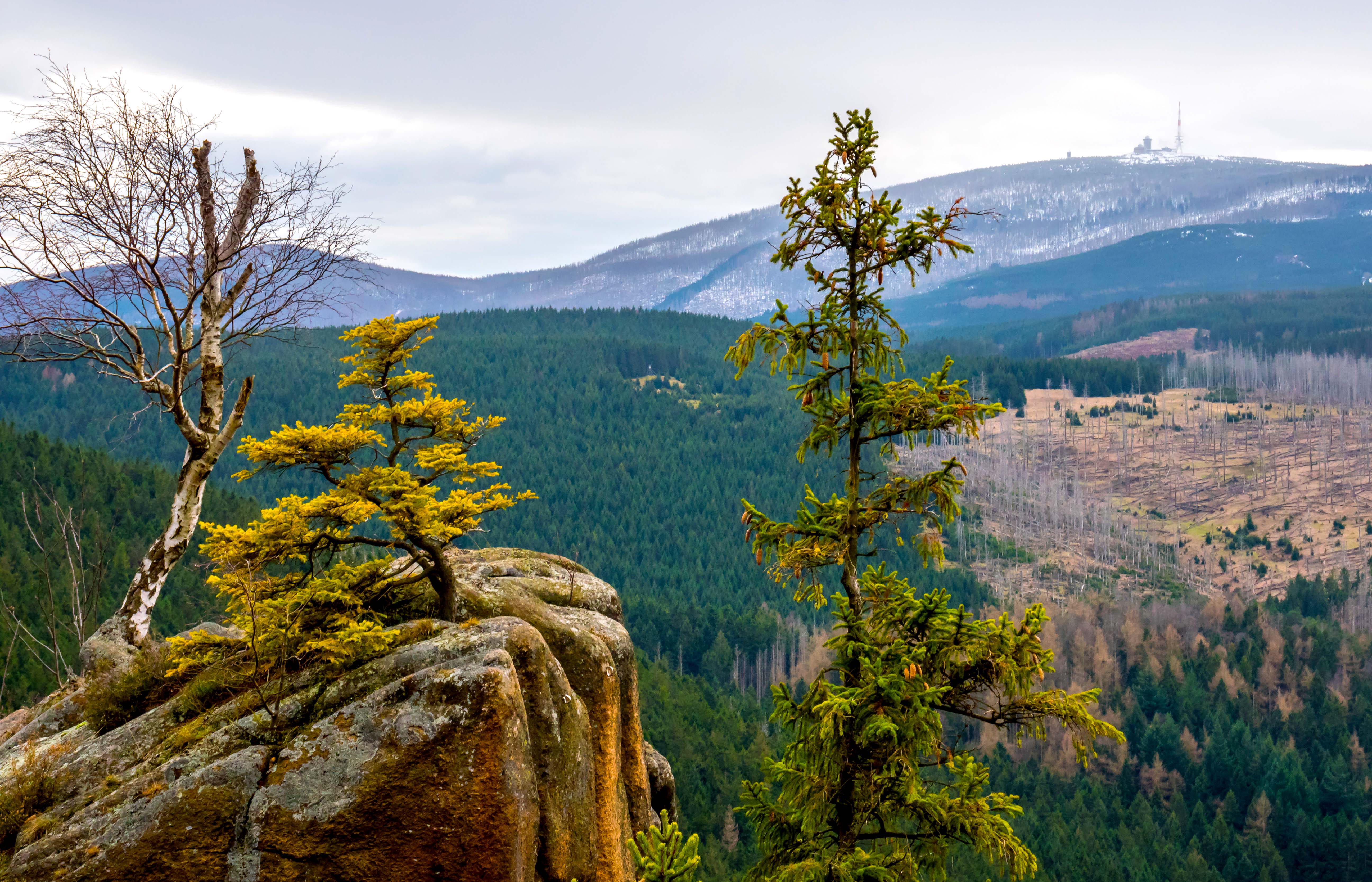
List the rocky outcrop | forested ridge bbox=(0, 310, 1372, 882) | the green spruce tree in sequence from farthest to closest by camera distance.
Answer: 1. forested ridge bbox=(0, 310, 1372, 882)
2. the green spruce tree
3. the rocky outcrop

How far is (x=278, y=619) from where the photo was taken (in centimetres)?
1401

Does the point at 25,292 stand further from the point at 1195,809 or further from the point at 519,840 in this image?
the point at 1195,809

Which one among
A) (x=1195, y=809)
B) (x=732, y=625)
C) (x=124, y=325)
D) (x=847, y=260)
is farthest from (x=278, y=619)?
(x=732, y=625)

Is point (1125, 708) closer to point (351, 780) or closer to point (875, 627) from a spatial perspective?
point (875, 627)

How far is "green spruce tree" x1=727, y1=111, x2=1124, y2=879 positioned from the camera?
12.9m

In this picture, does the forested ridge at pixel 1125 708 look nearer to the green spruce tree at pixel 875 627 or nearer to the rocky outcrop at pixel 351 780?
the rocky outcrop at pixel 351 780

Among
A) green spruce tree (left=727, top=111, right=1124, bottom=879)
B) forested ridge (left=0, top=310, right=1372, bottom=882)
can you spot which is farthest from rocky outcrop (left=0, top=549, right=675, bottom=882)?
forested ridge (left=0, top=310, right=1372, bottom=882)

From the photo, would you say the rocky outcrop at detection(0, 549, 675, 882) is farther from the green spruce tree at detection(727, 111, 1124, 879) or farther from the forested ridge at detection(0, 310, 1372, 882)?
the forested ridge at detection(0, 310, 1372, 882)

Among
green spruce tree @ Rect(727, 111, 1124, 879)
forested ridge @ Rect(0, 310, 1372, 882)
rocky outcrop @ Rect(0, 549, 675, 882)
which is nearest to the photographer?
rocky outcrop @ Rect(0, 549, 675, 882)

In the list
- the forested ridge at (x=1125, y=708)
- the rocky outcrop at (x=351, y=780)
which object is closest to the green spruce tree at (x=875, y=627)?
the rocky outcrop at (x=351, y=780)

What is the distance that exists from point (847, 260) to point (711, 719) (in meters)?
97.9

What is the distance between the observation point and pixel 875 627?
46.0 feet

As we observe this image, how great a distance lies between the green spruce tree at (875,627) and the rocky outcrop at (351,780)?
376cm

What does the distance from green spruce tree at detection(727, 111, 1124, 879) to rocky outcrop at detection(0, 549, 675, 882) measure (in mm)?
3761
